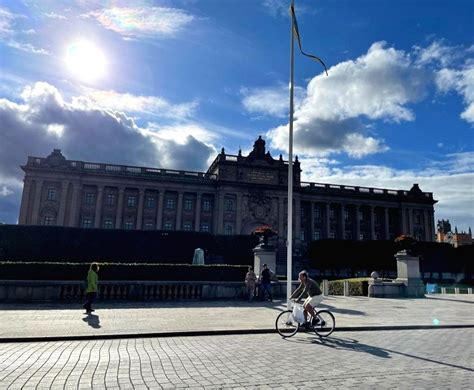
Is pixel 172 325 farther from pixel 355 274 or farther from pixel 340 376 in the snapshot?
pixel 355 274

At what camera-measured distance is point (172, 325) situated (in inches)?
476

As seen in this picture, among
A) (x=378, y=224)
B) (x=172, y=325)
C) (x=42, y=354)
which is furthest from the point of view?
(x=378, y=224)

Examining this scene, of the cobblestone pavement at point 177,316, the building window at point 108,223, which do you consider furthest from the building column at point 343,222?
the cobblestone pavement at point 177,316

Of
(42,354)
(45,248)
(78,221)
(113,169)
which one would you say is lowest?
(42,354)

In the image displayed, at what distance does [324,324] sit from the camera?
10.9 meters

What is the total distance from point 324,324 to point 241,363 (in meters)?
4.29

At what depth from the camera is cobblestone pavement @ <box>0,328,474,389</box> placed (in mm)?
6168

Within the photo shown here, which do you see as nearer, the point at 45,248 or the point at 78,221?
the point at 45,248

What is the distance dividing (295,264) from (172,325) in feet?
187

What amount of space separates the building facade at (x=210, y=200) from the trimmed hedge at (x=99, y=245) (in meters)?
25.3

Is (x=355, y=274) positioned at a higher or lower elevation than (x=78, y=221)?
lower

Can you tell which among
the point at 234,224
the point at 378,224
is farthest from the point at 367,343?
the point at 378,224

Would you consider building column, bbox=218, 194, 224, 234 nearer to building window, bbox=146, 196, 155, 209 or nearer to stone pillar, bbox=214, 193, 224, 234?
stone pillar, bbox=214, 193, 224, 234

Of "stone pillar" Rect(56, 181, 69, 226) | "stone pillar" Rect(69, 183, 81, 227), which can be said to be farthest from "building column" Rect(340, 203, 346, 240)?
"stone pillar" Rect(56, 181, 69, 226)
